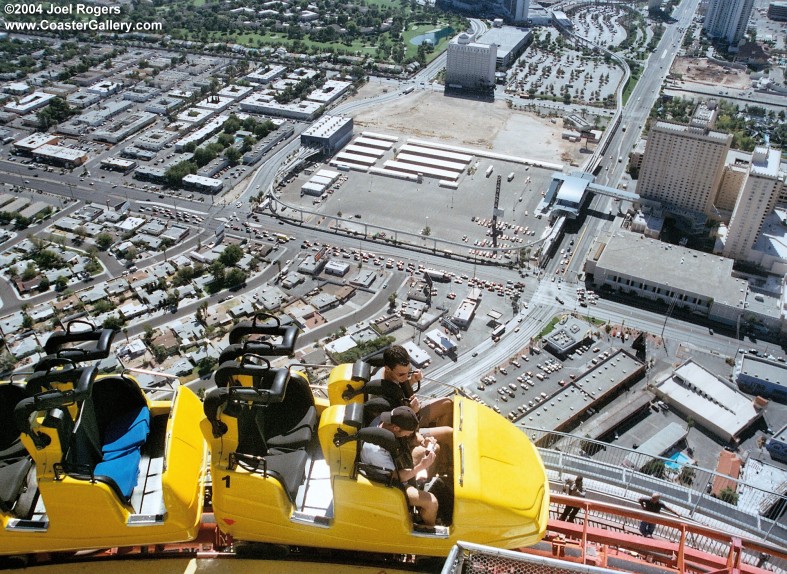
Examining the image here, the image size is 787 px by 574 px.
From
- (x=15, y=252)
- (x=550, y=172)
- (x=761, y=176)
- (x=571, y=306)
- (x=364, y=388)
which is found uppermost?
(x=364, y=388)

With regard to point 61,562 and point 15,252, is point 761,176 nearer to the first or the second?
point 61,562

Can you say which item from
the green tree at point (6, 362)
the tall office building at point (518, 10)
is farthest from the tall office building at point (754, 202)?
the tall office building at point (518, 10)

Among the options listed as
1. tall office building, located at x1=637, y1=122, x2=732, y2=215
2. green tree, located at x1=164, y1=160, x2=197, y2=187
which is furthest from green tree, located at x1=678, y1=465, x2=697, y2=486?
green tree, located at x1=164, y1=160, x2=197, y2=187

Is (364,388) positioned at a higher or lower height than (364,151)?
higher

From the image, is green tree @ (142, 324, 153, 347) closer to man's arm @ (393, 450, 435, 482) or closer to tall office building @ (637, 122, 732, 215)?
man's arm @ (393, 450, 435, 482)

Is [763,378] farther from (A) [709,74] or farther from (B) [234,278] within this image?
(A) [709,74]

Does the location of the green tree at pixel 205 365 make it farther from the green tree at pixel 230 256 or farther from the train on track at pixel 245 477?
the train on track at pixel 245 477

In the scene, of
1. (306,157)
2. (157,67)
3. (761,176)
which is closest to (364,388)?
(761,176)
